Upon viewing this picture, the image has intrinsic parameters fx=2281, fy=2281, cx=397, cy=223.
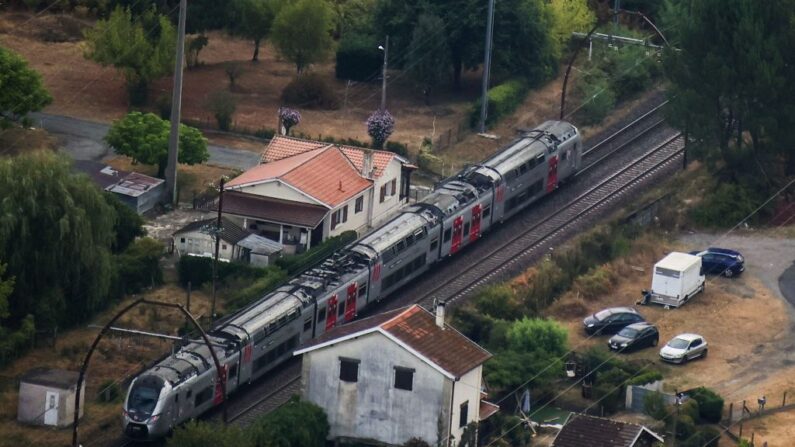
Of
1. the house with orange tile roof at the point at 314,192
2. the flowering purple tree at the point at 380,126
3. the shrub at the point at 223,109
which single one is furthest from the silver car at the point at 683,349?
the shrub at the point at 223,109

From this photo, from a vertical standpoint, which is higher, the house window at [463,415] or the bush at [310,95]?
the bush at [310,95]

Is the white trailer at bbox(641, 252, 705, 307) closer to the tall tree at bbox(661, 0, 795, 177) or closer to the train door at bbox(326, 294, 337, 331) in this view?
the tall tree at bbox(661, 0, 795, 177)

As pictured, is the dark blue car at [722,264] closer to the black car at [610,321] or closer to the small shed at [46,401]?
the black car at [610,321]

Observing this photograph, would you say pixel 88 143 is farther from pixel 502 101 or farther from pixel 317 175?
pixel 502 101

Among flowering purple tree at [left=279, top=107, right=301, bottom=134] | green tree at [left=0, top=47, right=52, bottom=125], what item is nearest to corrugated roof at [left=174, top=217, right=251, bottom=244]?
green tree at [left=0, top=47, right=52, bottom=125]

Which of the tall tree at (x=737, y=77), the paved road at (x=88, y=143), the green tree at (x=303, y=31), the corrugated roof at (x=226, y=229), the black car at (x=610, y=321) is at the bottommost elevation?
the paved road at (x=88, y=143)
